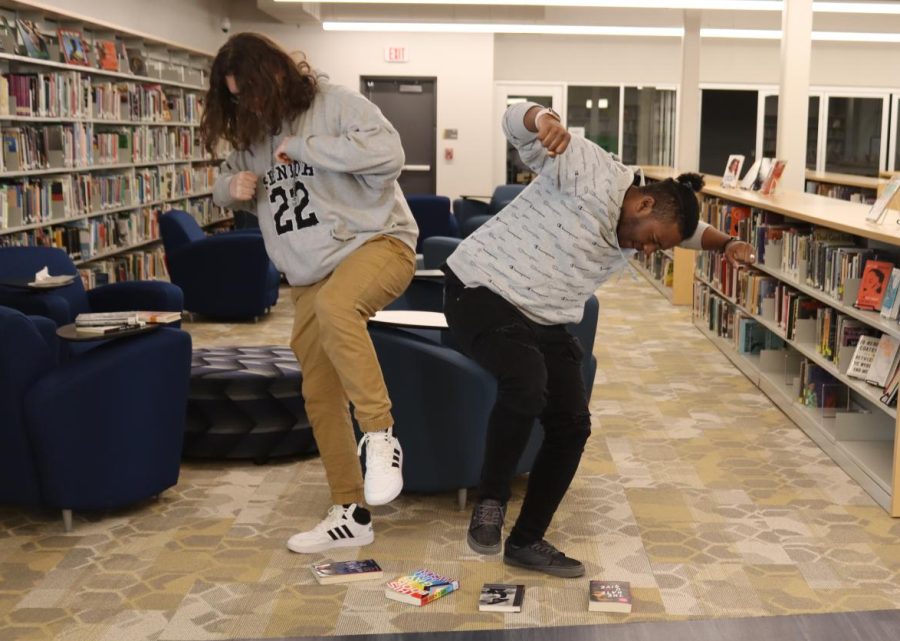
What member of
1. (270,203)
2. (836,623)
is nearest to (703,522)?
(270,203)

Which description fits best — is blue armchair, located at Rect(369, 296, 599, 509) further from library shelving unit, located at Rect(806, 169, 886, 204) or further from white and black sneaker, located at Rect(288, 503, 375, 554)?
library shelving unit, located at Rect(806, 169, 886, 204)

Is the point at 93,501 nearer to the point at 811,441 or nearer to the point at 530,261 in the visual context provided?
the point at 530,261

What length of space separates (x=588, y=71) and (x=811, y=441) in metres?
12.0

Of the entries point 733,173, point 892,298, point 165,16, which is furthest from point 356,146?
point 165,16

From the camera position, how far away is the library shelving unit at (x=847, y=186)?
10.2 meters

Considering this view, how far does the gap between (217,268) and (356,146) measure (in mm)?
5216

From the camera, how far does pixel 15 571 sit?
3438mm

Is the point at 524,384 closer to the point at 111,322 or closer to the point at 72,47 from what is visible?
the point at 111,322

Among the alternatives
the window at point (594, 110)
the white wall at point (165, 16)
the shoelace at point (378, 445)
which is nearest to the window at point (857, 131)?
the window at point (594, 110)

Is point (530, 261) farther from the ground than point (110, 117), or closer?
closer

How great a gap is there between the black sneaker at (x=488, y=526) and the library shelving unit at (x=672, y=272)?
212 inches

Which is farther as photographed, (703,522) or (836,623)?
(703,522)

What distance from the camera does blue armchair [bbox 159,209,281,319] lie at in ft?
26.7

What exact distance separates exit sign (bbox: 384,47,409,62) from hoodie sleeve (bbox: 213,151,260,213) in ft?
39.5
